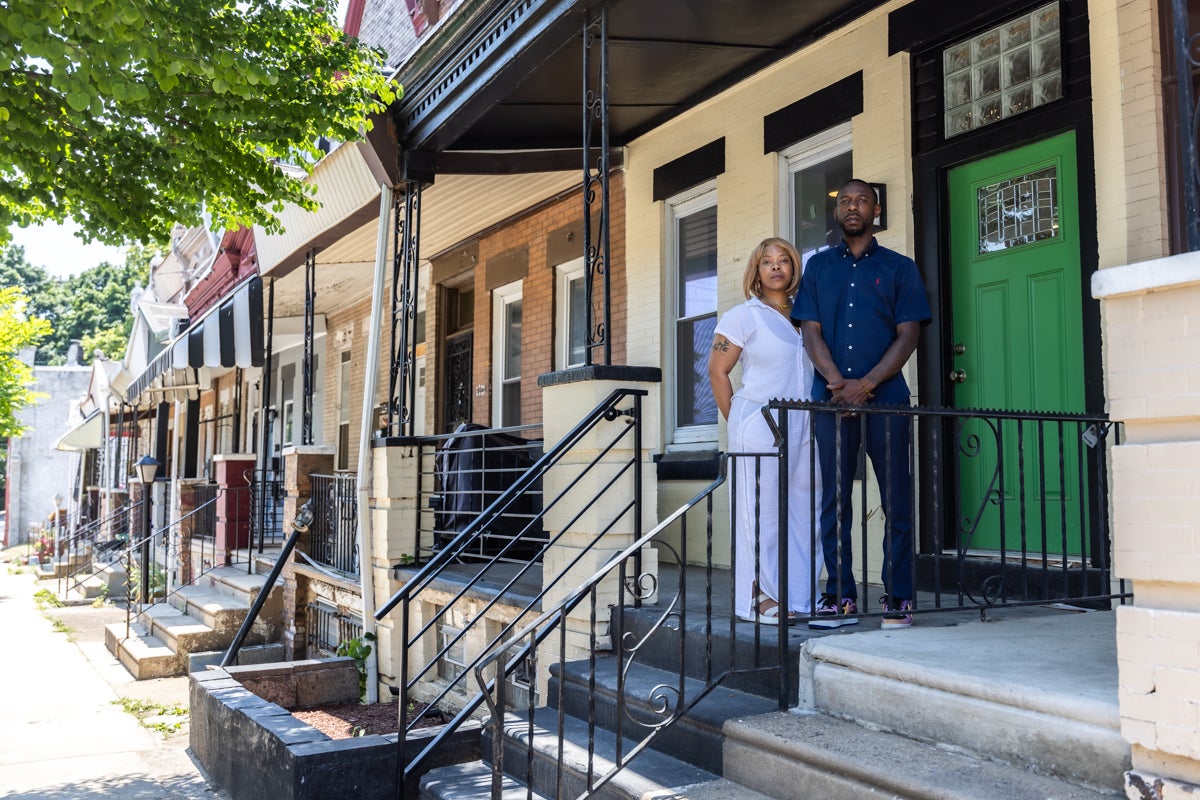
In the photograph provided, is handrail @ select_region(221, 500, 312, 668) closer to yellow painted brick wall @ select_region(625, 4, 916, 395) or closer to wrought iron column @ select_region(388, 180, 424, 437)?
wrought iron column @ select_region(388, 180, 424, 437)

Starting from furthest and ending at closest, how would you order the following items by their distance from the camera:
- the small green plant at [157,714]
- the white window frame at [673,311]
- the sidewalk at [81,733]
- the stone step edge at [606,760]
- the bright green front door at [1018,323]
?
1. the white window frame at [673,311]
2. the small green plant at [157,714]
3. the sidewalk at [81,733]
4. the bright green front door at [1018,323]
5. the stone step edge at [606,760]

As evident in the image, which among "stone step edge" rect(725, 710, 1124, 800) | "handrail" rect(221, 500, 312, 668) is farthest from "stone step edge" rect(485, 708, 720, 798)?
"handrail" rect(221, 500, 312, 668)

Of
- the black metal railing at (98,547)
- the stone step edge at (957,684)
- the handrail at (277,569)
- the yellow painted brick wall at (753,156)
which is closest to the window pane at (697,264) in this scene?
the yellow painted brick wall at (753,156)

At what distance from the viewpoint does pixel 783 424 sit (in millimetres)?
3951

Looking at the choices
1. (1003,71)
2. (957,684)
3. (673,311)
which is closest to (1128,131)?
(1003,71)

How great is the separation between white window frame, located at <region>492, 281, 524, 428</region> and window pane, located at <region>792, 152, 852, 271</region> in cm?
451

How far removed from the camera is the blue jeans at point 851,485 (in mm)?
4277

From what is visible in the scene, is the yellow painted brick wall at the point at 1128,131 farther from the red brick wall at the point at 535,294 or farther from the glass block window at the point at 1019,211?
the red brick wall at the point at 535,294

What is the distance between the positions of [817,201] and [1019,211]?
1.74 metres

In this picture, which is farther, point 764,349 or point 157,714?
point 157,714

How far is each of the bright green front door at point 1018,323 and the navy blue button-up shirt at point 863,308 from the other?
2.86 ft

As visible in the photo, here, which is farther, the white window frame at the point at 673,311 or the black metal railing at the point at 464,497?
the white window frame at the point at 673,311

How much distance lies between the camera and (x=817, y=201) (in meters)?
7.16

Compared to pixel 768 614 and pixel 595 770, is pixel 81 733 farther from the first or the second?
pixel 768 614
